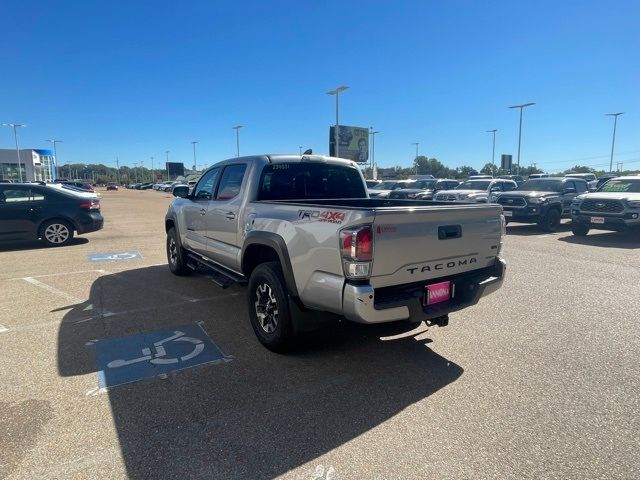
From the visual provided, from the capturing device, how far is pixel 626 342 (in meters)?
4.36

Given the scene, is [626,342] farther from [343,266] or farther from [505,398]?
[343,266]

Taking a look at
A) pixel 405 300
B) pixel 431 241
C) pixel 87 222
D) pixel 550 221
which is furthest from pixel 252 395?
pixel 550 221

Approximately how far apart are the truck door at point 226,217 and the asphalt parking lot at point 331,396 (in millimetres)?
762

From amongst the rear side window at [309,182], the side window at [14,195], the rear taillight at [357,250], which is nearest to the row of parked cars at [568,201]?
the rear side window at [309,182]

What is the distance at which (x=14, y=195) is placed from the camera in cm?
984

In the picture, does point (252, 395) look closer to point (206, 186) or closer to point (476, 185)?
point (206, 186)

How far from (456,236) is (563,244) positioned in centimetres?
920

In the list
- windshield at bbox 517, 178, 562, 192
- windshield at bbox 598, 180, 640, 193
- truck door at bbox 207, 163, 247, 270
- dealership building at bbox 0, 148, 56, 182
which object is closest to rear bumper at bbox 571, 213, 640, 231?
windshield at bbox 598, 180, 640, 193

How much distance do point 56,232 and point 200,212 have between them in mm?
6654

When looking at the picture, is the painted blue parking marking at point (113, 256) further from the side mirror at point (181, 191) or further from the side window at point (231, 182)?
the side window at point (231, 182)

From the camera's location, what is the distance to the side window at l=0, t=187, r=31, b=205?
973 cm

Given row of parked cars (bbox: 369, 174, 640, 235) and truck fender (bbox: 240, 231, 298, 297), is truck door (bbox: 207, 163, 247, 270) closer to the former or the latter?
truck fender (bbox: 240, 231, 298, 297)

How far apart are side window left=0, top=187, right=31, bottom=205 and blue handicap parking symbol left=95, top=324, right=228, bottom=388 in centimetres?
Result: 760

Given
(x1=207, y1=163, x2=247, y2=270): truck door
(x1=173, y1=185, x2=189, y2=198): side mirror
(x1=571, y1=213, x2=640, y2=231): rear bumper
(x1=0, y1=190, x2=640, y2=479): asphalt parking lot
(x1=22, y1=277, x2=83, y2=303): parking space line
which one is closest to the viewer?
(x1=0, y1=190, x2=640, y2=479): asphalt parking lot
